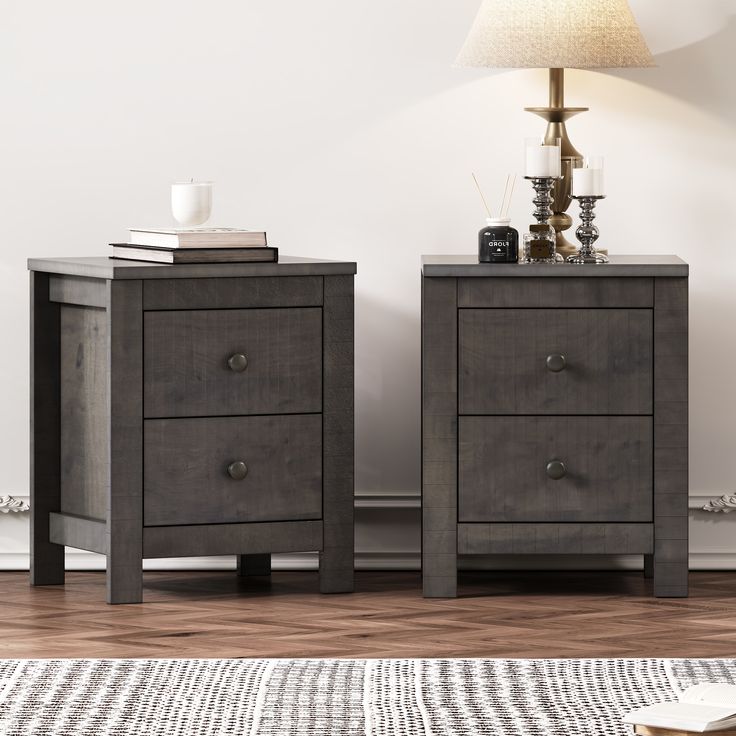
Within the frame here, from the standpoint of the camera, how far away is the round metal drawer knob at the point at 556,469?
279 centimetres

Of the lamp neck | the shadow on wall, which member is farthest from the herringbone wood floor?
the lamp neck

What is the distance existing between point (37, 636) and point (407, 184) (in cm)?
126

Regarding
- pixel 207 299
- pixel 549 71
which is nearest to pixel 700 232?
pixel 549 71

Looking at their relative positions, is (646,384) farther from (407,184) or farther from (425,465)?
(407,184)

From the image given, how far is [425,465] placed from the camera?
2.81 meters

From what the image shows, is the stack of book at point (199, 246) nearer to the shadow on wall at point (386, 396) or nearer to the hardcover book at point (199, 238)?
the hardcover book at point (199, 238)

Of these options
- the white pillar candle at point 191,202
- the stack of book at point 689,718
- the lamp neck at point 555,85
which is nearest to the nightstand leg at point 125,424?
the white pillar candle at point 191,202

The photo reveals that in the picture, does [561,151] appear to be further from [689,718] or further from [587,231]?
[689,718]

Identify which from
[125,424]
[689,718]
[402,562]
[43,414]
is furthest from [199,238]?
[689,718]

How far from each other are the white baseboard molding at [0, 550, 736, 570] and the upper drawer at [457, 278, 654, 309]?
2.19 feet

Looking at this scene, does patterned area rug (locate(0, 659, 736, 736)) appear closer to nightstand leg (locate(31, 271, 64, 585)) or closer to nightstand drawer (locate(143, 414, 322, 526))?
nightstand drawer (locate(143, 414, 322, 526))

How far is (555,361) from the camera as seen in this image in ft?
9.12

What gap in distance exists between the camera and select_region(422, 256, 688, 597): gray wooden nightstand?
2.78m

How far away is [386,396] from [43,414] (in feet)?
2.42
